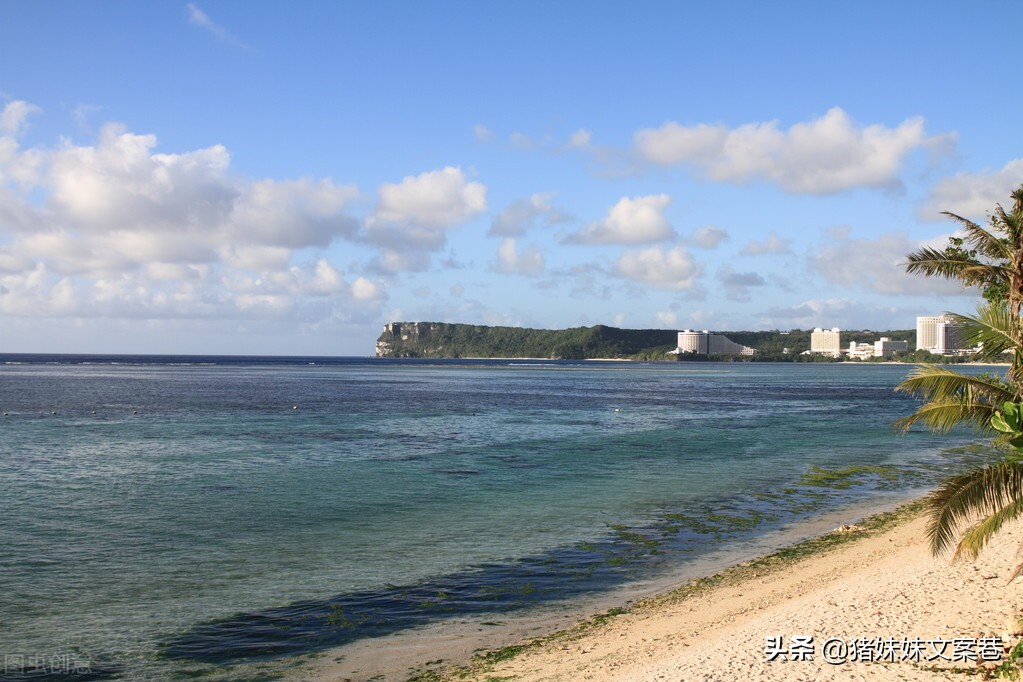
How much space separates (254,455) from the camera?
36094 mm

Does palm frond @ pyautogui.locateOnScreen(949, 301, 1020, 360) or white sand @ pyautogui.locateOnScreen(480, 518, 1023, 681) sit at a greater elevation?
palm frond @ pyautogui.locateOnScreen(949, 301, 1020, 360)

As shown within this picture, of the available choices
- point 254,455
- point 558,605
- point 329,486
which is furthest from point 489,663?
point 254,455

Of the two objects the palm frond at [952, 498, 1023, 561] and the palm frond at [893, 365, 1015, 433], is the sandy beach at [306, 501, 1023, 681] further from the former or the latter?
the palm frond at [893, 365, 1015, 433]

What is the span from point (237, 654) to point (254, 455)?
24.9 metres

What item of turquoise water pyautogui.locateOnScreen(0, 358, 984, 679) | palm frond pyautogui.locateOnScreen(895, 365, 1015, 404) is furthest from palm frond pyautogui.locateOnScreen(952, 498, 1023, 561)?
turquoise water pyautogui.locateOnScreen(0, 358, 984, 679)

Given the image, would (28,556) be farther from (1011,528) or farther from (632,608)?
(1011,528)

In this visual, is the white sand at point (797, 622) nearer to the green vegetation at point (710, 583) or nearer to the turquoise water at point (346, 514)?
the green vegetation at point (710, 583)

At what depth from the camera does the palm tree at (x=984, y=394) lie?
9750mm

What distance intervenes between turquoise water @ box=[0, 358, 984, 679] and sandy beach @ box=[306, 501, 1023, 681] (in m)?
2.14

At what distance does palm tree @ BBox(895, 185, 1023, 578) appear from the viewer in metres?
9.75

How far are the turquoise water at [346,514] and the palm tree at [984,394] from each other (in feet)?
25.2

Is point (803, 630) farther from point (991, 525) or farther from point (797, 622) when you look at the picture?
point (991, 525)

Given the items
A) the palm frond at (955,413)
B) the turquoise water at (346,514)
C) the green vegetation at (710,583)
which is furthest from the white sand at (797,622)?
the palm frond at (955,413)

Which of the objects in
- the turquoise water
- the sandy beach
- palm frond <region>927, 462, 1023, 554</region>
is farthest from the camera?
the turquoise water
